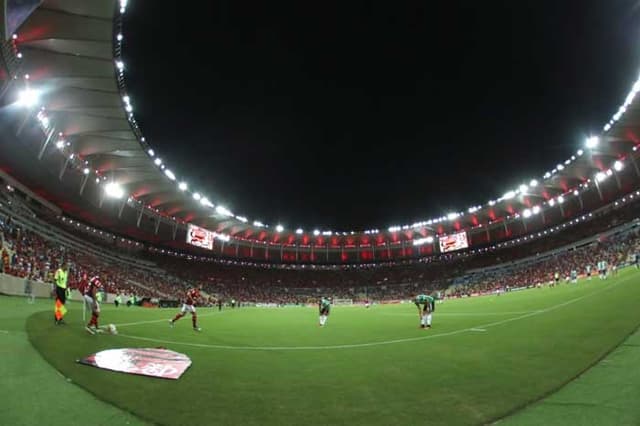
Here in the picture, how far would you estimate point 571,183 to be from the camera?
5538cm

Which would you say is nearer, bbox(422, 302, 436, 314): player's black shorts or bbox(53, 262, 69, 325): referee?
bbox(53, 262, 69, 325): referee

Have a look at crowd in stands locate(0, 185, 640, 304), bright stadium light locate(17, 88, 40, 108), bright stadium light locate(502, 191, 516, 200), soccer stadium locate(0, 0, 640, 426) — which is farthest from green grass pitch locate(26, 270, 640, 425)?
bright stadium light locate(502, 191, 516, 200)

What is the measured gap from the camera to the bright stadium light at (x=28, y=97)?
26164 mm

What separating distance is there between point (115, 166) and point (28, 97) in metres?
15.3

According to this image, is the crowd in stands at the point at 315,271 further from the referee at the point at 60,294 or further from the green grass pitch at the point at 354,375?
the green grass pitch at the point at 354,375

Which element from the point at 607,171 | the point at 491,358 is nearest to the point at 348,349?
the point at 491,358

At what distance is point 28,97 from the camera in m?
26.6

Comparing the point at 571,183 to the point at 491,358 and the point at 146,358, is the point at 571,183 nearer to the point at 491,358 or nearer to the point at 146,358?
the point at 491,358

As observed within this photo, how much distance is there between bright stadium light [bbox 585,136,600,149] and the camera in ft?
140

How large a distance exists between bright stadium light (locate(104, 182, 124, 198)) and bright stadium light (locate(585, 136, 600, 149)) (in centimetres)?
5827

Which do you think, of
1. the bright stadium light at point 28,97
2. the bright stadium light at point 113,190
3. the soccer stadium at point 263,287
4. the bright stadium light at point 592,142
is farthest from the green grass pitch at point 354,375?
the bright stadium light at point 592,142

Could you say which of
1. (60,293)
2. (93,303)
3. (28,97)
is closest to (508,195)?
(93,303)

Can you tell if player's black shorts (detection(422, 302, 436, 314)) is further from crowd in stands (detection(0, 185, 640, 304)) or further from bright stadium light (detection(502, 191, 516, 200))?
bright stadium light (detection(502, 191, 516, 200))

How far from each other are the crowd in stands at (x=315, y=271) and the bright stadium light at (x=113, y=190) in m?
7.84
